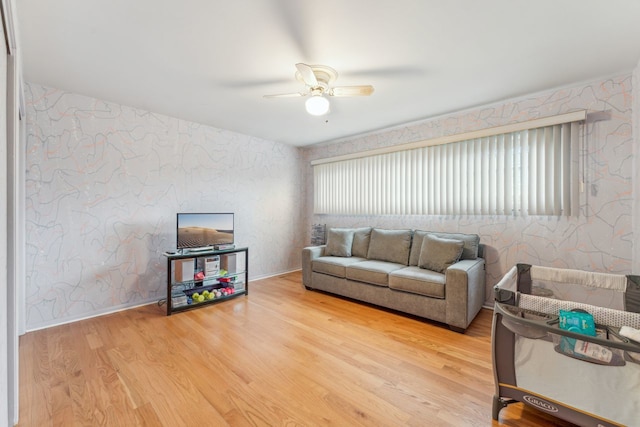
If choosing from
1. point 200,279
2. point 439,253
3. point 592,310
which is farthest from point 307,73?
point 200,279

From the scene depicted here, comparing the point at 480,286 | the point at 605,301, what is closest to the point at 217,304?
the point at 480,286

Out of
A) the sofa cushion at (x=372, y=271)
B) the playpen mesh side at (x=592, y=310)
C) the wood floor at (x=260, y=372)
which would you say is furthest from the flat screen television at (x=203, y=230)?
the playpen mesh side at (x=592, y=310)

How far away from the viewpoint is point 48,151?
8.81ft

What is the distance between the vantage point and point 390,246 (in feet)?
12.0

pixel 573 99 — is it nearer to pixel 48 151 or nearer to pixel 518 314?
pixel 518 314

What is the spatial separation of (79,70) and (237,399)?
9.98 feet

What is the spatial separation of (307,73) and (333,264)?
7.87ft

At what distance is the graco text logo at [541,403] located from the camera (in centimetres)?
133

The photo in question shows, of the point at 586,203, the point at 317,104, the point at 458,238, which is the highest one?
the point at 317,104

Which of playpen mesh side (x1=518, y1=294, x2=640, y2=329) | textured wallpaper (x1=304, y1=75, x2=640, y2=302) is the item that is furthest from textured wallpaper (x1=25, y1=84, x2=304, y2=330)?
playpen mesh side (x1=518, y1=294, x2=640, y2=329)

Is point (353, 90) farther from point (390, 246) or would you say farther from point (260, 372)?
point (260, 372)

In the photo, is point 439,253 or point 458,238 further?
point 458,238

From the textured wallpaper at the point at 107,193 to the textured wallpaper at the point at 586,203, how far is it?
3.59m

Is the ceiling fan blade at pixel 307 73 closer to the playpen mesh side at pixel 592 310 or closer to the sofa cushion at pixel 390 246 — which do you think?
the playpen mesh side at pixel 592 310
